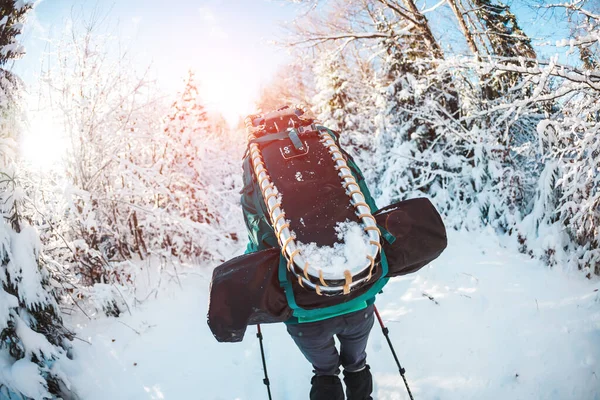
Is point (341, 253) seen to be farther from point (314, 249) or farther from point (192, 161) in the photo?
point (192, 161)

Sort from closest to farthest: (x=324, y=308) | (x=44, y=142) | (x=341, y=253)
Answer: (x=341, y=253)
(x=324, y=308)
(x=44, y=142)

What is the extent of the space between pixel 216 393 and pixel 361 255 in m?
2.46

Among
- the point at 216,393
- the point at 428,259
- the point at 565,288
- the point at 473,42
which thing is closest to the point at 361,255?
the point at 428,259

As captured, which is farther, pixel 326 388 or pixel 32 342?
pixel 32 342

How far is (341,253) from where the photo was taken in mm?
1374

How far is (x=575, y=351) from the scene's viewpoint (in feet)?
8.13

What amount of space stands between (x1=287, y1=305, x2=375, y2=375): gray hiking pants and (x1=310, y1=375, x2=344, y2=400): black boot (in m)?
0.04

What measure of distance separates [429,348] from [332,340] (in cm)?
163

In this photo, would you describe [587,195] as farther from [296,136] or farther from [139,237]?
[139,237]

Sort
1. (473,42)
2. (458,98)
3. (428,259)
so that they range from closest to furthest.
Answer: (428,259) → (473,42) → (458,98)

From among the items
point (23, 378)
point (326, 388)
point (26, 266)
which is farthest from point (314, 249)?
point (26, 266)

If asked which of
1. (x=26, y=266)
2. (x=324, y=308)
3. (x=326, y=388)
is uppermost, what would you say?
(x=26, y=266)

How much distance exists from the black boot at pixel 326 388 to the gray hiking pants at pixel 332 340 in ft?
0.12

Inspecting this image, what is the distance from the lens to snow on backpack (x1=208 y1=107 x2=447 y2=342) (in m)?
1.37
